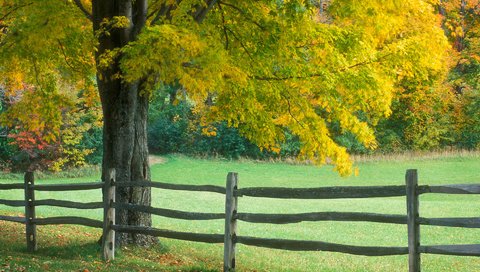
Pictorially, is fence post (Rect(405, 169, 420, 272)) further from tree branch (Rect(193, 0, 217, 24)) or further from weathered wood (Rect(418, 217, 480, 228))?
tree branch (Rect(193, 0, 217, 24))

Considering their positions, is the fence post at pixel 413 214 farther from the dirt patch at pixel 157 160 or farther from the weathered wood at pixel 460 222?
the dirt patch at pixel 157 160

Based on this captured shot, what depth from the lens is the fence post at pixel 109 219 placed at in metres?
12.9

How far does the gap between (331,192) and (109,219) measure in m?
4.70

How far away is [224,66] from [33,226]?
18.3ft

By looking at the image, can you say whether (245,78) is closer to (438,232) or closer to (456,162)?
(438,232)

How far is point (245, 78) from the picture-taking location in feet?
43.1

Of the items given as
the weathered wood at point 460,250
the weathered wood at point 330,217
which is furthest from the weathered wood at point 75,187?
the weathered wood at point 460,250

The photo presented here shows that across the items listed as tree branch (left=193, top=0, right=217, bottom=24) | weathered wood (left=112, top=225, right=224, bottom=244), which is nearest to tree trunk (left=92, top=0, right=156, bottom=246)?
weathered wood (left=112, top=225, right=224, bottom=244)

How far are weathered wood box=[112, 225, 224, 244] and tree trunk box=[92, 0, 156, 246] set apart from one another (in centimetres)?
88

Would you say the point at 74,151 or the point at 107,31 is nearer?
the point at 107,31

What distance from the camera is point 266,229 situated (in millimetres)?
22859

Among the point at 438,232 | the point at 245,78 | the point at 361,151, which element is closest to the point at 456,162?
the point at 361,151

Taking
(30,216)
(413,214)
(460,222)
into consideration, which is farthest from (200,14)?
(460,222)

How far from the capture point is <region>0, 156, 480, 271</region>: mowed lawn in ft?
44.2
